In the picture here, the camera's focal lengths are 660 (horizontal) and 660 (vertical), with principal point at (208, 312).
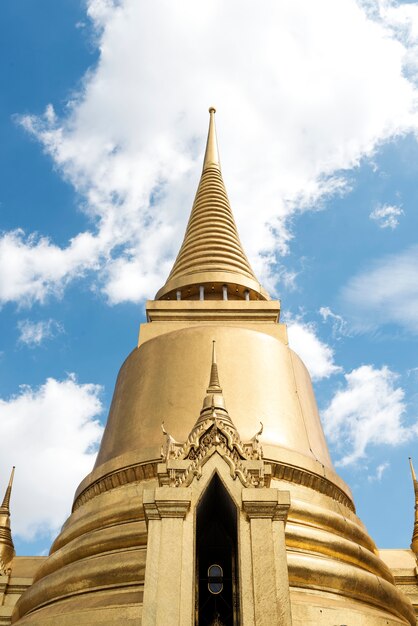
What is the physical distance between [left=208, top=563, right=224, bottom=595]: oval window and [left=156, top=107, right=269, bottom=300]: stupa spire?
970 cm

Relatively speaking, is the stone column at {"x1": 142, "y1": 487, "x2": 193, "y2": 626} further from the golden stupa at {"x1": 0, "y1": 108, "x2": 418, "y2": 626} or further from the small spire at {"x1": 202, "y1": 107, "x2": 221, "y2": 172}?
the small spire at {"x1": 202, "y1": 107, "x2": 221, "y2": 172}

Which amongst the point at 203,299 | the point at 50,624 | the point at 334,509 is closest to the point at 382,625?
the point at 334,509

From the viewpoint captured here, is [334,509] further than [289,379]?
No

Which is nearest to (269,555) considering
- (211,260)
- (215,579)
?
(215,579)

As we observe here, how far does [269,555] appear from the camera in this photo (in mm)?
6988

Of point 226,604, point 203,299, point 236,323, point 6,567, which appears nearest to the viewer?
point 226,604

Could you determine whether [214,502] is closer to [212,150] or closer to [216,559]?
[216,559]

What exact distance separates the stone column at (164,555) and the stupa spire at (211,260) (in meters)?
9.68

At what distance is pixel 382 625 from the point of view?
915cm

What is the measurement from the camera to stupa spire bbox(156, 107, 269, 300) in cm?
1695

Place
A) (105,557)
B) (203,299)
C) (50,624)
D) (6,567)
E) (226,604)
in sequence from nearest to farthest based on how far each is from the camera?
(226,604)
(50,624)
(105,557)
(6,567)
(203,299)

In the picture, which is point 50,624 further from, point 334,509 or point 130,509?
point 334,509

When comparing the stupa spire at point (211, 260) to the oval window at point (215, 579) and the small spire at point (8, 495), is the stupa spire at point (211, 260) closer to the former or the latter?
the small spire at point (8, 495)

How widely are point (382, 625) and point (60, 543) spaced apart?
5.49 m
